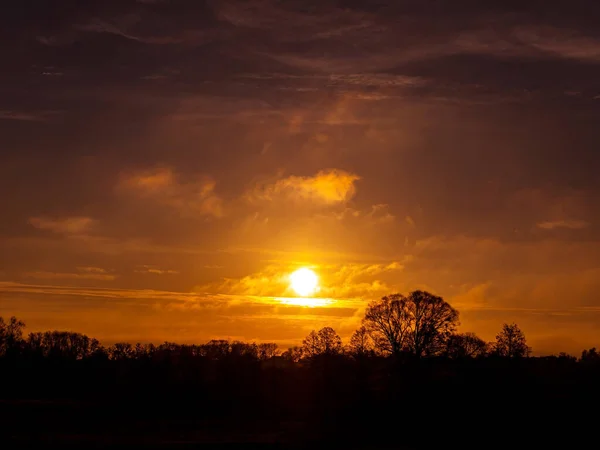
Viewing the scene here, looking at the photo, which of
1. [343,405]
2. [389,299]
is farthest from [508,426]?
[389,299]

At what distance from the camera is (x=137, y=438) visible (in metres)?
85.0

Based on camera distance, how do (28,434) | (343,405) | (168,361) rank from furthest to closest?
(168,361) < (343,405) < (28,434)

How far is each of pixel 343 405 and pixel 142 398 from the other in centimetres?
3481

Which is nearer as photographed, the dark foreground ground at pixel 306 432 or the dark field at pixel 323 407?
the dark foreground ground at pixel 306 432

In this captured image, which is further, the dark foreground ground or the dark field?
the dark field

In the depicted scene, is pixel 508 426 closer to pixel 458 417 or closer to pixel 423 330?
pixel 458 417

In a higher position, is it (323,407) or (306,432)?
(323,407)

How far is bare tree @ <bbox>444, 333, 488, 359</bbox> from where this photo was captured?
12119 cm

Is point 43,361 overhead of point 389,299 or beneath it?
beneath

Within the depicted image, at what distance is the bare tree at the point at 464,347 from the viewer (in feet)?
398

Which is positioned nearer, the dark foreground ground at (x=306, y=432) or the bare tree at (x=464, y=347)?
the dark foreground ground at (x=306, y=432)

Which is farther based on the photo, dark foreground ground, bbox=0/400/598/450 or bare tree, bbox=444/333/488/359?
bare tree, bbox=444/333/488/359

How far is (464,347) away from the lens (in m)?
130

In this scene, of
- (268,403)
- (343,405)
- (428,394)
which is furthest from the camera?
(268,403)
